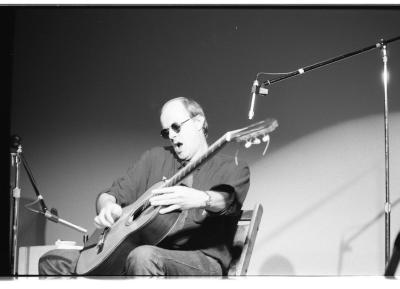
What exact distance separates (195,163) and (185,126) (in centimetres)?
40

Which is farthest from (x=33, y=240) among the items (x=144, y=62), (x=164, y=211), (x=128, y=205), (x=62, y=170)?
(x=144, y=62)

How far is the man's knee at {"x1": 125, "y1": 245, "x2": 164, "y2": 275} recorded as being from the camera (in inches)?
101

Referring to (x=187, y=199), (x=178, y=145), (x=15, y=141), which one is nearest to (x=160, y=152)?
(x=178, y=145)

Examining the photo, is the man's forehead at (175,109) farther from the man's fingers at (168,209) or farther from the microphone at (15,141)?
the microphone at (15,141)

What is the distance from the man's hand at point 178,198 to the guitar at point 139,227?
3 centimetres

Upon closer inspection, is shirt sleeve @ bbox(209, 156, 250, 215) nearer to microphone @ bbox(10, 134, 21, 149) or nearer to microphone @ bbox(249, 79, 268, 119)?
microphone @ bbox(249, 79, 268, 119)

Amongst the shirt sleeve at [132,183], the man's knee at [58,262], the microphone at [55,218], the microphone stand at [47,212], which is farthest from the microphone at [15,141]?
the man's knee at [58,262]

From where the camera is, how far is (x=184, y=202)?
2.75 meters

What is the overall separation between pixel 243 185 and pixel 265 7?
106 cm

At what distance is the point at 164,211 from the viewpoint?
268 centimetres

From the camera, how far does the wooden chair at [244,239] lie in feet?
A: 9.20

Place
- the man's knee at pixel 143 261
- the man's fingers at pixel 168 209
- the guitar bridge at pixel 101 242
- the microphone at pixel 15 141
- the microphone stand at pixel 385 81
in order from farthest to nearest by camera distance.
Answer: the microphone at pixel 15 141 → the microphone stand at pixel 385 81 → the guitar bridge at pixel 101 242 → the man's fingers at pixel 168 209 → the man's knee at pixel 143 261

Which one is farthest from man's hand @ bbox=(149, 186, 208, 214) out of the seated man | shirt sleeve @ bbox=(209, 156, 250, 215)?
shirt sleeve @ bbox=(209, 156, 250, 215)

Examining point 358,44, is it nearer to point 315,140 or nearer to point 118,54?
point 315,140
